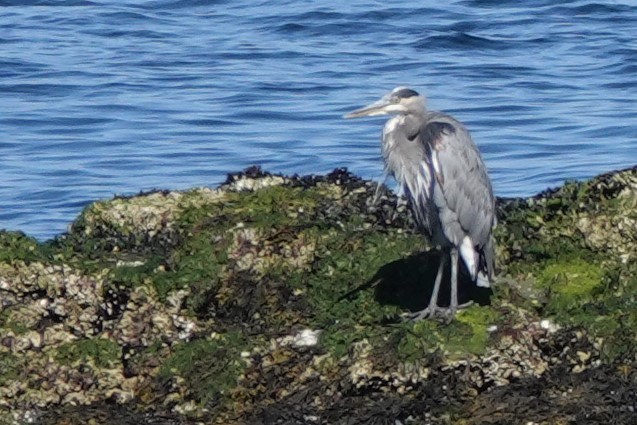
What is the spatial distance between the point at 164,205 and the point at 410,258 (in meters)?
1.26

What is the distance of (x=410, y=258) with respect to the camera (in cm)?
730

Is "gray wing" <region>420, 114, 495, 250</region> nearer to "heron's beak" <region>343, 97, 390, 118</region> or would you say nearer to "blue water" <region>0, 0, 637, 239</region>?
"heron's beak" <region>343, 97, 390, 118</region>

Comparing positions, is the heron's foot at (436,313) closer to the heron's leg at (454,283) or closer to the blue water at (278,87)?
the heron's leg at (454,283)

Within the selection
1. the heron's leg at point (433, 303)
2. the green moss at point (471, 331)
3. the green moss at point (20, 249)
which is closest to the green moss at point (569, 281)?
the green moss at point (471, 331)

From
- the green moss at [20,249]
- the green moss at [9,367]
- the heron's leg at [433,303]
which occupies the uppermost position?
the green moss at [20,249]

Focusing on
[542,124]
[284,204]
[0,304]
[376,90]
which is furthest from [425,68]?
[0,304]

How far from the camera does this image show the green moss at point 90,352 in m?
6.27

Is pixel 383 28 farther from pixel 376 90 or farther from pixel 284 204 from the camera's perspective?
pixel 284 204

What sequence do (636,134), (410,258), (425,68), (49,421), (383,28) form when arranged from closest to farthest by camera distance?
1. (49,421)
2. (410,258)
3. (636,134)
4. (425,68)
5. (383,28)

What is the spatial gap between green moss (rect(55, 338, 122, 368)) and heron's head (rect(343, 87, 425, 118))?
175cm

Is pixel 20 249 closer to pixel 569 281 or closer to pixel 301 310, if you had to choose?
pixel 301 310

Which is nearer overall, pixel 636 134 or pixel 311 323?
pixel 311 323

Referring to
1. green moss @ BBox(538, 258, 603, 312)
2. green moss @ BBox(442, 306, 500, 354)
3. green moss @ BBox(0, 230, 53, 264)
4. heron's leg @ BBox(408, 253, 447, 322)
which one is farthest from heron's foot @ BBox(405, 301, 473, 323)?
green moss @ BBox(0, 230, 53, 264)

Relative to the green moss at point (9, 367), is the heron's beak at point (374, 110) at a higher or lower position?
higher
